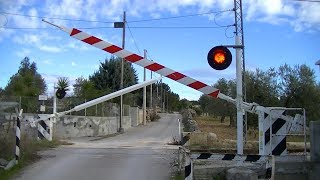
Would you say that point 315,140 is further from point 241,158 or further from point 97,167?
point 97,167

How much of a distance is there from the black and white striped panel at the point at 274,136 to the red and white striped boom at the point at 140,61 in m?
1.89

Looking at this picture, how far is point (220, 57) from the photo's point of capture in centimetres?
896

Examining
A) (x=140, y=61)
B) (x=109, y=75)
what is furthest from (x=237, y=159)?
(x=109, y=75)

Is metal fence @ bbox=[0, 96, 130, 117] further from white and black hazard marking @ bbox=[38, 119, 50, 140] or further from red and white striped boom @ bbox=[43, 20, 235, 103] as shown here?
red and white striped boom @ bbox=[43, 20, 235, 103]

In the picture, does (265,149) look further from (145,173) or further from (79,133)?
(79,133)

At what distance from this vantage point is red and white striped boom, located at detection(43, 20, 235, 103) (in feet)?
32.0

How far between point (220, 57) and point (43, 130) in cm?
1609

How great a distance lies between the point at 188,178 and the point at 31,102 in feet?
79.6

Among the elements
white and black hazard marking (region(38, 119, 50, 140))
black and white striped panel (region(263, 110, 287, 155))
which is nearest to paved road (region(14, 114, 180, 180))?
black and white striped panel (region(263, 110, 287, 155))

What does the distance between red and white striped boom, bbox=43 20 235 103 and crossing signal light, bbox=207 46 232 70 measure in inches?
43.2

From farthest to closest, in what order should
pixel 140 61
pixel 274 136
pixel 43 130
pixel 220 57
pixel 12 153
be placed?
pixel 43 130
pixel 12 153
pixel 274 136
pixel 140 61
pixel 220 57

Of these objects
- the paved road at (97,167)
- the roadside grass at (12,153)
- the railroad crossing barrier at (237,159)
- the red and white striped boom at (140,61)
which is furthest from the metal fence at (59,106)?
the railroad crossing barrier at (237,159)

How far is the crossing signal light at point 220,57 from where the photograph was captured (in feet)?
29.3

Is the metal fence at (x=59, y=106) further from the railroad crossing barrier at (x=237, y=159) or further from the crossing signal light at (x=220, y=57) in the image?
the railroad crossing barrier at (x=237, y=159)
